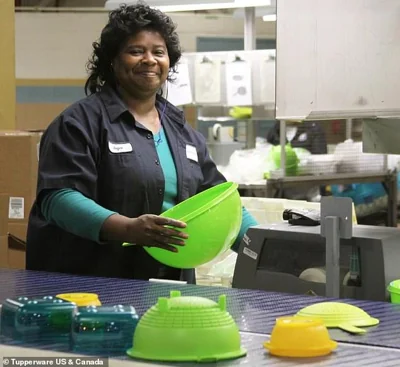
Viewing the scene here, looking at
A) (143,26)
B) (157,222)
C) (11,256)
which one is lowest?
(11,256)

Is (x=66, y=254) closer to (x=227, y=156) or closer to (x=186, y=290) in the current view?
(x=186, y=290)

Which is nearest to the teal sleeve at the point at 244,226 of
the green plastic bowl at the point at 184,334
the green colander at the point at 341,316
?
the green colander at the point at 341,316

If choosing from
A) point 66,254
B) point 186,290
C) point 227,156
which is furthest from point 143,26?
point 227,156

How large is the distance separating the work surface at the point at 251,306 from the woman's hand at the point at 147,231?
0.39 ft

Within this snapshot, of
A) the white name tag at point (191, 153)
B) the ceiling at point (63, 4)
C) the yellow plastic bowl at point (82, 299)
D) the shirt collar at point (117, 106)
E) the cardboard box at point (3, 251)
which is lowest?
the cardboard box at point (3, 251)

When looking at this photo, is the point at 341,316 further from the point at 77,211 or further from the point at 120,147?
the point at 120,147

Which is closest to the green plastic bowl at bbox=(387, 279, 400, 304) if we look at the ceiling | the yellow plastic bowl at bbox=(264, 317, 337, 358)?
the yellow plastic bowl at bbox=(264, 317, 337, 358)

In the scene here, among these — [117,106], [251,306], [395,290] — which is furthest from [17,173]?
[395,290]

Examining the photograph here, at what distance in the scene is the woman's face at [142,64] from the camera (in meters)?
2.88

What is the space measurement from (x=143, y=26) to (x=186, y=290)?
39.9 inches

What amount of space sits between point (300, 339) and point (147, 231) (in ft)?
3.03

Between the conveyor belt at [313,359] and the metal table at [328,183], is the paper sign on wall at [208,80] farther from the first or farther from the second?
the conveyor belt at [313,359]

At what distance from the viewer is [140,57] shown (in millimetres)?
2895

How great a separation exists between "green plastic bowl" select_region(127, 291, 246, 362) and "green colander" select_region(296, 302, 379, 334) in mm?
325
